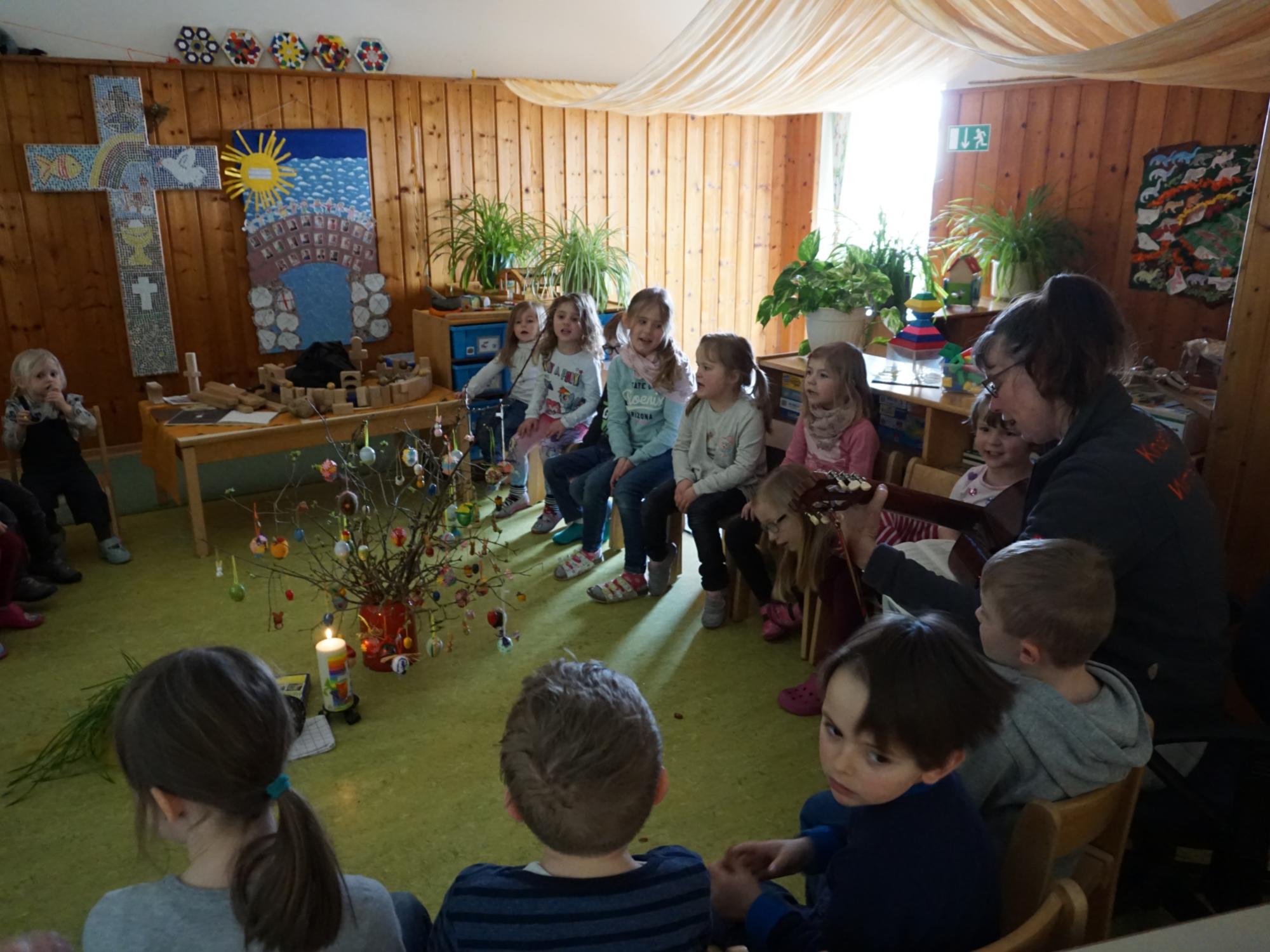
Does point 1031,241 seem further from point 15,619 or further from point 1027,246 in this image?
point 15,619

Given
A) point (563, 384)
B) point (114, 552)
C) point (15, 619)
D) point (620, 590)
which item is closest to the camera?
point (15, 619)

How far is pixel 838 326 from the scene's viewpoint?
11.0 ft

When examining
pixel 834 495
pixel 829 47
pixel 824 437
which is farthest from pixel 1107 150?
pixel 834 495

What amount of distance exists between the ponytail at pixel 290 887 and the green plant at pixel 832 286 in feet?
8.54

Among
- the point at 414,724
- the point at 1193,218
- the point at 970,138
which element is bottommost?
the point at 414,724

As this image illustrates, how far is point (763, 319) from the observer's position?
352cm

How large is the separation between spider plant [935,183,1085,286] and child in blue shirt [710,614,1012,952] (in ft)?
11.5

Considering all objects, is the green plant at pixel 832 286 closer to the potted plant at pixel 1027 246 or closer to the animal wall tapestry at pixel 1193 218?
the potted plant at pixel 1027 246

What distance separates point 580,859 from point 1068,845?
615mm

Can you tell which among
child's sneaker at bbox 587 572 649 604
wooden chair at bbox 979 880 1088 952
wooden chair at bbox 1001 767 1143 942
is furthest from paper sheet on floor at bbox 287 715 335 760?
wooden chair at bbox 979 880 1088 952

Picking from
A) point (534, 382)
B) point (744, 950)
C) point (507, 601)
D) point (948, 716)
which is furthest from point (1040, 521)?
point (534, 382)

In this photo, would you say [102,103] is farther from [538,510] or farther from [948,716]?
[948,716]

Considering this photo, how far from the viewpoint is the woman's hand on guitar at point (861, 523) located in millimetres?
2117

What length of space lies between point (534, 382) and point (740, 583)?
1.40m
